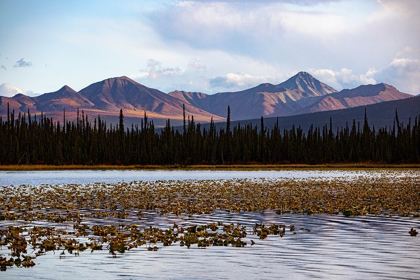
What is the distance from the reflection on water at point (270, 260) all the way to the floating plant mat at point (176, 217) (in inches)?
20.3

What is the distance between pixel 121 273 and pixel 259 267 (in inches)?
155

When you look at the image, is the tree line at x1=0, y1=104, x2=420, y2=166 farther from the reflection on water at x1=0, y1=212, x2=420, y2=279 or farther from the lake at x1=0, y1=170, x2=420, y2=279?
the reflection on water at x1=0, y1=212, x2=420, y2=279

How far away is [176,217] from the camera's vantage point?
27469 mm

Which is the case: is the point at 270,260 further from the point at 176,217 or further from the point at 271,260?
the point at 176,217

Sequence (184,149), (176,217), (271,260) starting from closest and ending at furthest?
(271,260) → (176,217) → (184,149)

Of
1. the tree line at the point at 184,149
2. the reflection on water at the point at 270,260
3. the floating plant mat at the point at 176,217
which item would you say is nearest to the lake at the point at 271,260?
the reflection on water at the point at 270,260

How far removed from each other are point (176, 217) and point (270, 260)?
36.0ft

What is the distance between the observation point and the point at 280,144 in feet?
411

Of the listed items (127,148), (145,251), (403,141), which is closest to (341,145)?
(403,141)

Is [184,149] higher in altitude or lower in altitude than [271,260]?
higher

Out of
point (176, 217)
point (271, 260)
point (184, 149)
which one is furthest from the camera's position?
point (184, 149)

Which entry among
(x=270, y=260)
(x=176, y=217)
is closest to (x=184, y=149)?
(x=176, y=217)

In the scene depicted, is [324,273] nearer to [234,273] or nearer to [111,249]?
[234,273]

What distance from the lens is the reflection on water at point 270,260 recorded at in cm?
1522
